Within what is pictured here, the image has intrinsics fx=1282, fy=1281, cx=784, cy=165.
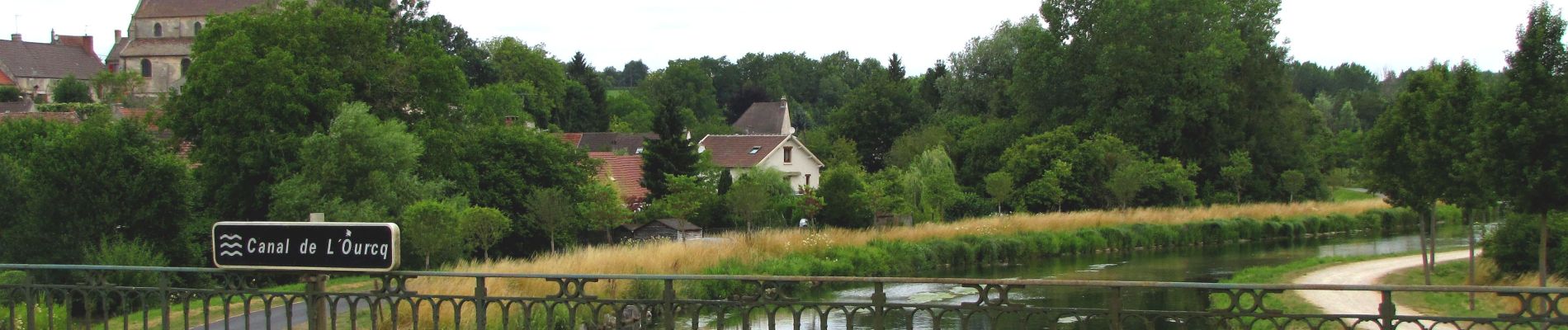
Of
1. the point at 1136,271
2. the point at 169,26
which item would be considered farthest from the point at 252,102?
the point at 169,26

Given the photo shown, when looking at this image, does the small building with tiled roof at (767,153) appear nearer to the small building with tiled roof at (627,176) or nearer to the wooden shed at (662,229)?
the small building with tiled roof at (627,176)

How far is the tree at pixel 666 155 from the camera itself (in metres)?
40.5

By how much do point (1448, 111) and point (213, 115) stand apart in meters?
23.6

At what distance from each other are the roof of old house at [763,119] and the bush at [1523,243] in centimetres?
7022

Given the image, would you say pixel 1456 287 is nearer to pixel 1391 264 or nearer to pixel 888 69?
pixel 1391 264

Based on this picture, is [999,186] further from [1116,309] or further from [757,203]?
[1116,309]

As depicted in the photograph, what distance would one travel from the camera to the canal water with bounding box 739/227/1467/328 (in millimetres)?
21545

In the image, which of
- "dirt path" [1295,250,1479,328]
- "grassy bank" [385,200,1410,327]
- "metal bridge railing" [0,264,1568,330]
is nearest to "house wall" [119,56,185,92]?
"grassy bank" [385,200,1410,327]

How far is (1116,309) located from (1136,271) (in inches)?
951

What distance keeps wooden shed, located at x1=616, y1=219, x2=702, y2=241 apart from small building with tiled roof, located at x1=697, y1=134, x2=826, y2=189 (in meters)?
17.8

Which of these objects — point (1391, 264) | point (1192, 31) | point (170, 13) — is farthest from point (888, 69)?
point (1391, 264)

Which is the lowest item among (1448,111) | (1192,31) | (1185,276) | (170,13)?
(1185,276)

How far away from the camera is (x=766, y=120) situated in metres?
96.4

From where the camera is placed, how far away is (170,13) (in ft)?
256
